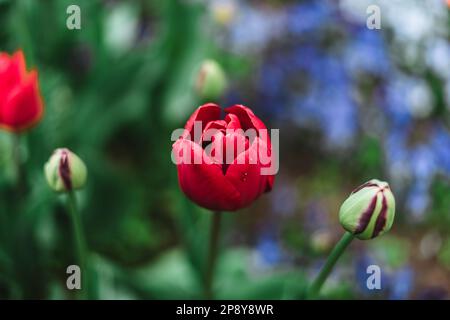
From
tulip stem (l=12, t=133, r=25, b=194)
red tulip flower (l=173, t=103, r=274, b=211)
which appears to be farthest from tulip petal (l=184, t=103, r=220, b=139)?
tulip stem (l=12, t=133, r=25, b=194)

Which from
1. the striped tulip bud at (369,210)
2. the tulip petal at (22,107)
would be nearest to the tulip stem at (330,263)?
the striped tulip bud at (369,210)

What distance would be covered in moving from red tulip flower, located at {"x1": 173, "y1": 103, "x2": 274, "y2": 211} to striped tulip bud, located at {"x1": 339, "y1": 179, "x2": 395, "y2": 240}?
0.10 meters

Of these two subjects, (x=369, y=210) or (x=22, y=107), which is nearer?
(x=369, y=210)

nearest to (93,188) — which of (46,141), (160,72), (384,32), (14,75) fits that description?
(46,141)

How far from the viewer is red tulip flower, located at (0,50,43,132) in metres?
0.98

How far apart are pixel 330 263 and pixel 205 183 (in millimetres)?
172

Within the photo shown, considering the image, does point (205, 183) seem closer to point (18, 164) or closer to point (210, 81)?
point (210, 81)

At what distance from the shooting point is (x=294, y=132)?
184 cm

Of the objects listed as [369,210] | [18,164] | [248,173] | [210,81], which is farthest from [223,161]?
[18,164]

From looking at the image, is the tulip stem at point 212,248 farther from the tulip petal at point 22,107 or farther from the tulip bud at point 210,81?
the tulip petal at point 22,107

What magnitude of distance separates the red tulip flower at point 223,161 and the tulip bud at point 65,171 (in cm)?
14

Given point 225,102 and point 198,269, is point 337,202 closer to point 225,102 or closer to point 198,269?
point 225,102

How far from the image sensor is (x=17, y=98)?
977 mm

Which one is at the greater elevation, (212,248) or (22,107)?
(22,107)
